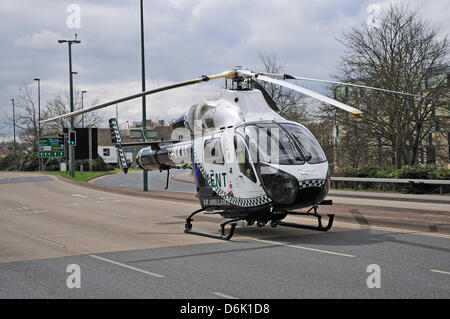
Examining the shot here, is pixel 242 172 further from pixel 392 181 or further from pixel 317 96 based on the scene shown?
pixel 392 181

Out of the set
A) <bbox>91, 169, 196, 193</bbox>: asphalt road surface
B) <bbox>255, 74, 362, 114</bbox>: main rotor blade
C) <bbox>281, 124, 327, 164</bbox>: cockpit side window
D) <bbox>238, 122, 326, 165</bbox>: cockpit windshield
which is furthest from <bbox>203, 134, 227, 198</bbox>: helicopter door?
<bbox>91, 169, 196, 193</bbox>: asphalt road surface

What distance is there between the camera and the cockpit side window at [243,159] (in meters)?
10.5

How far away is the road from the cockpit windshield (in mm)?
1797

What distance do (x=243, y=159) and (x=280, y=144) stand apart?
2.84 ft

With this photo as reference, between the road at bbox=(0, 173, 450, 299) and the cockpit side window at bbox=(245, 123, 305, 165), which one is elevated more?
the cockpit side window at bbox=(245, 123, 305, 165)

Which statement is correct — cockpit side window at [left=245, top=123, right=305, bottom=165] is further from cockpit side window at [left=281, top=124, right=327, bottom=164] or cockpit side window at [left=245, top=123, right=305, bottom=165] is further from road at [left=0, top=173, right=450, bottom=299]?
road at [left=0, top=173, right=450, bottom=299]

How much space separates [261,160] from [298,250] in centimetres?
195

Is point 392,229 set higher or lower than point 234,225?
lower

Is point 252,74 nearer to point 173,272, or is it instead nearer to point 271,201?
point 271,201

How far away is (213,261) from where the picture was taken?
8.95 m

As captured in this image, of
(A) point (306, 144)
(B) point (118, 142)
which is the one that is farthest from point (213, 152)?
(B) point (118, 142)

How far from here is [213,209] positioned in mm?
12367

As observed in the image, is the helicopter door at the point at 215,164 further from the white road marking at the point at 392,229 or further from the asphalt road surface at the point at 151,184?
the asphalt road surface at the point at 151,184

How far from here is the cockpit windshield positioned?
1021cm
